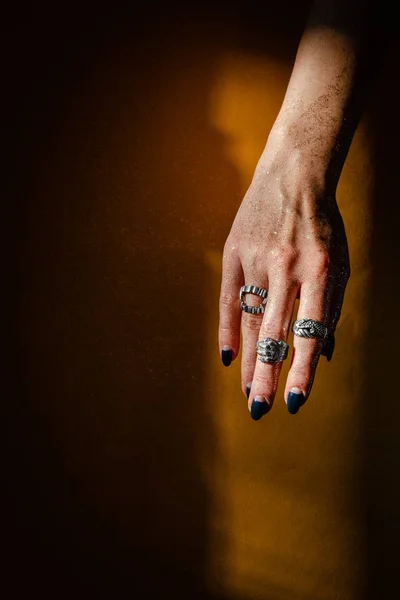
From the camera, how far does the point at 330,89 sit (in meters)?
0.78

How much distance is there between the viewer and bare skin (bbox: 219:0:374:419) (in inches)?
27.5

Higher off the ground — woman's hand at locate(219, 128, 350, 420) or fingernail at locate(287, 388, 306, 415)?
woman's hand at locate(219, 128, 350, 420)

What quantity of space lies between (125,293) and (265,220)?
555 mm

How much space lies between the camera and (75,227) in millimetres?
1191

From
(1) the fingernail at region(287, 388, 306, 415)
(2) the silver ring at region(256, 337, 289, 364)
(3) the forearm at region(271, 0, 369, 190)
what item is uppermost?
(3) the forearm at region(271, 0, 369, 190)

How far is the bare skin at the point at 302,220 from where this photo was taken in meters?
0.70

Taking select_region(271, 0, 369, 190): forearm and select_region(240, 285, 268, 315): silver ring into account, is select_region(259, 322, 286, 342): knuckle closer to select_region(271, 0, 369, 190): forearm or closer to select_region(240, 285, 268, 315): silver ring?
select_region(240, 285, 268, 315): silver ring

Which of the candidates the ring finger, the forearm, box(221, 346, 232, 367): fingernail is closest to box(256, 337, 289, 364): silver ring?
the ring finger

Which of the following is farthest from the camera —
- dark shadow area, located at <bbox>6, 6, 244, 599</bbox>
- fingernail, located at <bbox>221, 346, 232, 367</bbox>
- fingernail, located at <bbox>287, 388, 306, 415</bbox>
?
dark shadow area, located at <bbox>6, 6, 244, 599</bbox>

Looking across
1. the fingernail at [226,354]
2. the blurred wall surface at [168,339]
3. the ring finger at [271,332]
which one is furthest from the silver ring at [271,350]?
the blurred wall surface at [168,339]

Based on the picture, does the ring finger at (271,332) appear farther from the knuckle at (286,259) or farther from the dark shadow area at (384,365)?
the dark shadow area at (384,365)

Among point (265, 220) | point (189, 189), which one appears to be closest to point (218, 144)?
point (189, 189)

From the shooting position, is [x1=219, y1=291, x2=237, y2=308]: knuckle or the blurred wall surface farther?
the blurred wall surface

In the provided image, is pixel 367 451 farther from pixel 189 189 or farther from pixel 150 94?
pixel 150 94
